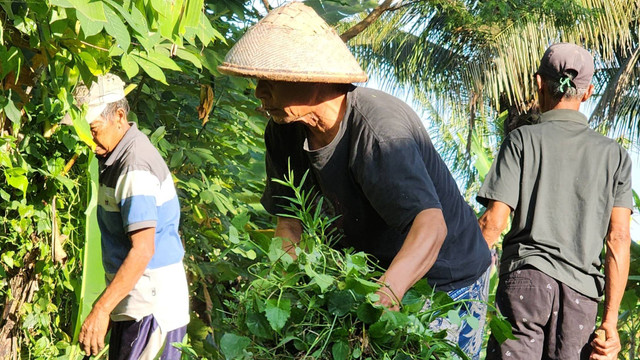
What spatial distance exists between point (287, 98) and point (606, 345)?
1893 millimetres

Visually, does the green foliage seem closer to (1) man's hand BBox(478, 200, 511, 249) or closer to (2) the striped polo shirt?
(1) man's hand BBox(478, 200, 511, 249)

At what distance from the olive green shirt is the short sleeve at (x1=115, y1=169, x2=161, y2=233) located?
1320mm

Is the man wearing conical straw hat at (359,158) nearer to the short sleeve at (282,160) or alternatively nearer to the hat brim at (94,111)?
the short sleeve at (282,160)

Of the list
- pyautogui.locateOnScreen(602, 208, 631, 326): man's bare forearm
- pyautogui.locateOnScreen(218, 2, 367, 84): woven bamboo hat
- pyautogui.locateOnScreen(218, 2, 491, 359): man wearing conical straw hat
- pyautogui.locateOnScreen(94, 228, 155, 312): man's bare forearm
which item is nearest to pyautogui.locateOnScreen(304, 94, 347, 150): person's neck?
pyautogui.locateOnScreen(218, 2, 491, 359): man wearing conical straw hat

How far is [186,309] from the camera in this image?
3.89 meters

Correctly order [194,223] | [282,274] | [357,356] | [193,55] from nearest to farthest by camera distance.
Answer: [357,356] < [282,274] < [193,55] < [194,223]

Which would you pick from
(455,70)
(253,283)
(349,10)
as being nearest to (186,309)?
(253,283)

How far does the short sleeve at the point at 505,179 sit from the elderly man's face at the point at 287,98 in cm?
121

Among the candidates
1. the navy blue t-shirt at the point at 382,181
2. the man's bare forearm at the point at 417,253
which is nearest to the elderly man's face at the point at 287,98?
the navy blue t-shirt at the point at 382,181

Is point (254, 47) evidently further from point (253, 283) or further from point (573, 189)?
point (573, 189)

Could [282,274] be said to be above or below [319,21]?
below

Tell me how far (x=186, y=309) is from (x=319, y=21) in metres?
1.78

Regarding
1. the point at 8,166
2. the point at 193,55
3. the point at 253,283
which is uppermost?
the point at 193,55

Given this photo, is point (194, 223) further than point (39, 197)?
Yes
